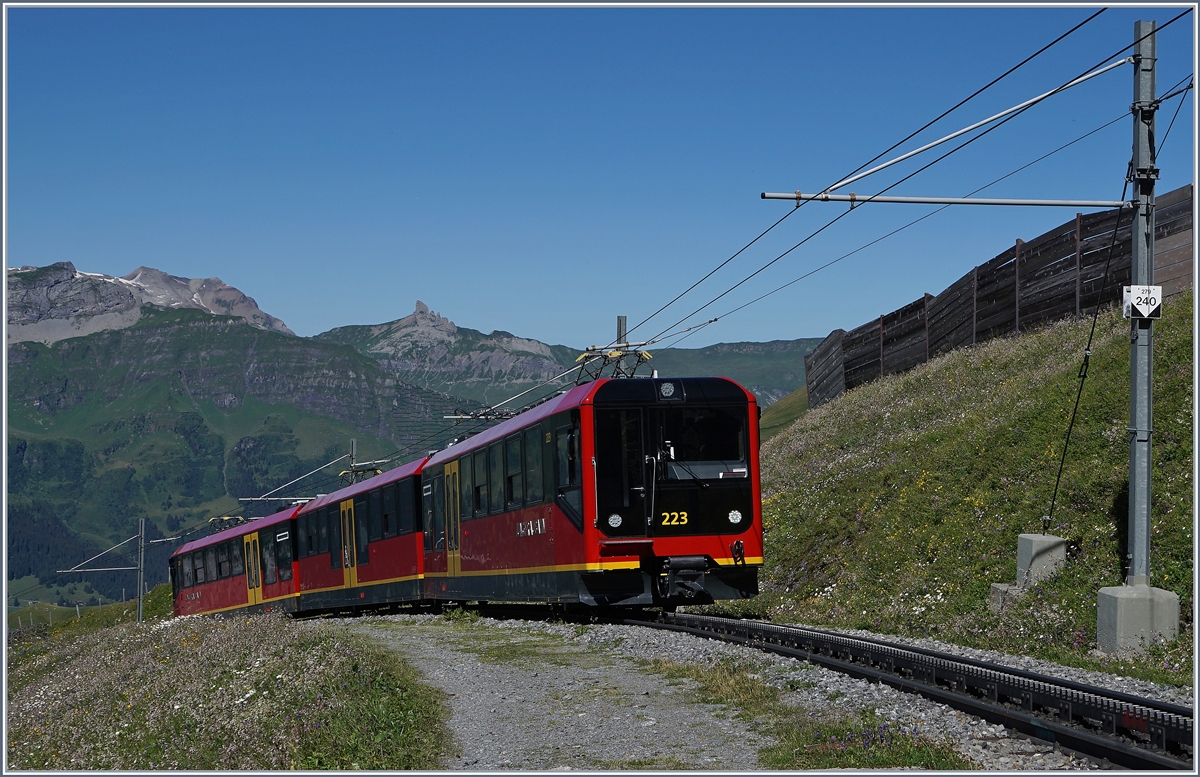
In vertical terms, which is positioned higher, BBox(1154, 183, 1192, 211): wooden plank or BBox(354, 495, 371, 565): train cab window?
BBox(1154, 183, 1192, 211): wooden plank

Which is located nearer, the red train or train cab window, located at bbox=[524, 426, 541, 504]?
the red train

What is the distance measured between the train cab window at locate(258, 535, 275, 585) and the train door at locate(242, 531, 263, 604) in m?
0.38

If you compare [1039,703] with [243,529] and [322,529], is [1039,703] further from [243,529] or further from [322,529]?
[243,529]

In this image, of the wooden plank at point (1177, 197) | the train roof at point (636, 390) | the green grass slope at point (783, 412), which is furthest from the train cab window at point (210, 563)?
the green grass slope at point (783, 412)

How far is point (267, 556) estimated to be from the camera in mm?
39281

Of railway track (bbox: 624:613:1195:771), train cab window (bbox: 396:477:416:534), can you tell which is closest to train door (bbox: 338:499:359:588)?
train cab window (bbox: 396:477:416:534)

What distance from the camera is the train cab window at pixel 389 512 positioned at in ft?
96.5

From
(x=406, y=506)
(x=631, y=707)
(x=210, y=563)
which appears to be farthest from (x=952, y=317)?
(x=210, y=563)

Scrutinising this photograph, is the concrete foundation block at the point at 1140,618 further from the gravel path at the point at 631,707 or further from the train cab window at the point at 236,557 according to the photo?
the train cab window at the point at 236,557

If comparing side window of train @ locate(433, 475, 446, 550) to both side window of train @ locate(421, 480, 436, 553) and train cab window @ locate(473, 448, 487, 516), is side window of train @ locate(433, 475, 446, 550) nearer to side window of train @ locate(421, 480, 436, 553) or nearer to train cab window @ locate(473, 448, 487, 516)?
side window of train @ locate(421, 480, 436, 553)

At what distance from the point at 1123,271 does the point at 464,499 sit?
15.6m

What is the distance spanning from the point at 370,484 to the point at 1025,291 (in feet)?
59.4

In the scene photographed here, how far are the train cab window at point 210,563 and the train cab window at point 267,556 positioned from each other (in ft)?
18.8

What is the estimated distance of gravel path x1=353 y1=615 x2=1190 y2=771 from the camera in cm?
923
